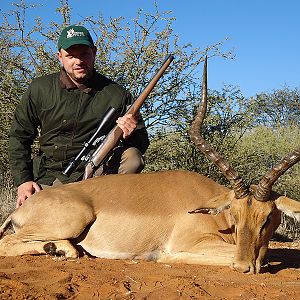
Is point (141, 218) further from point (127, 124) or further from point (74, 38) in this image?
point (74, 38)

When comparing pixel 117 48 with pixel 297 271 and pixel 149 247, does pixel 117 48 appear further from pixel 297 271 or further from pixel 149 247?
pixel 297 271

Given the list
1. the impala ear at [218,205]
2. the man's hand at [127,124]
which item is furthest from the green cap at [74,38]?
the impala ear at [218,205]

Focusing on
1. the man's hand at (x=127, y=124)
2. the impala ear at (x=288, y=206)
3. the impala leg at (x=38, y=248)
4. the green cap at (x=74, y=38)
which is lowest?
the impala leg at (x=38, y=248)

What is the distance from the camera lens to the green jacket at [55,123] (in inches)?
242

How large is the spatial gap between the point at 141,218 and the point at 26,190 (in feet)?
4.84

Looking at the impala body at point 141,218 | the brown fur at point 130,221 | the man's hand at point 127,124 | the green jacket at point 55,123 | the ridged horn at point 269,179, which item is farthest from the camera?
the green jacket at point 55,123

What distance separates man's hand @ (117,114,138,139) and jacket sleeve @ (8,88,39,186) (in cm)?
111

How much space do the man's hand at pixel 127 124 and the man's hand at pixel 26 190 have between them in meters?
1.14

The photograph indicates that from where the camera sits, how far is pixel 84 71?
20.0 feet

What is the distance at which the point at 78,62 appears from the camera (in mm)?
6086

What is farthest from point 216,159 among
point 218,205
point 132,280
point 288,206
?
point 132,280

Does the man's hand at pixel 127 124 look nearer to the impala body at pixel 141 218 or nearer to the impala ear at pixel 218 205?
the impala body at pixel 141 218

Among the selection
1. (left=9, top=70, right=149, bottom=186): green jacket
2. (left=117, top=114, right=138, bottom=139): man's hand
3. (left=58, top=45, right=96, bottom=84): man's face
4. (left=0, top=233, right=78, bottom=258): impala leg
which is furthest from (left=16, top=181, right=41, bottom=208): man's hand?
(left=58, top=45, right=96, bottom=84): man's face

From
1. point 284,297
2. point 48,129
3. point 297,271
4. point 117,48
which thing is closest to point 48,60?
point 117,48
